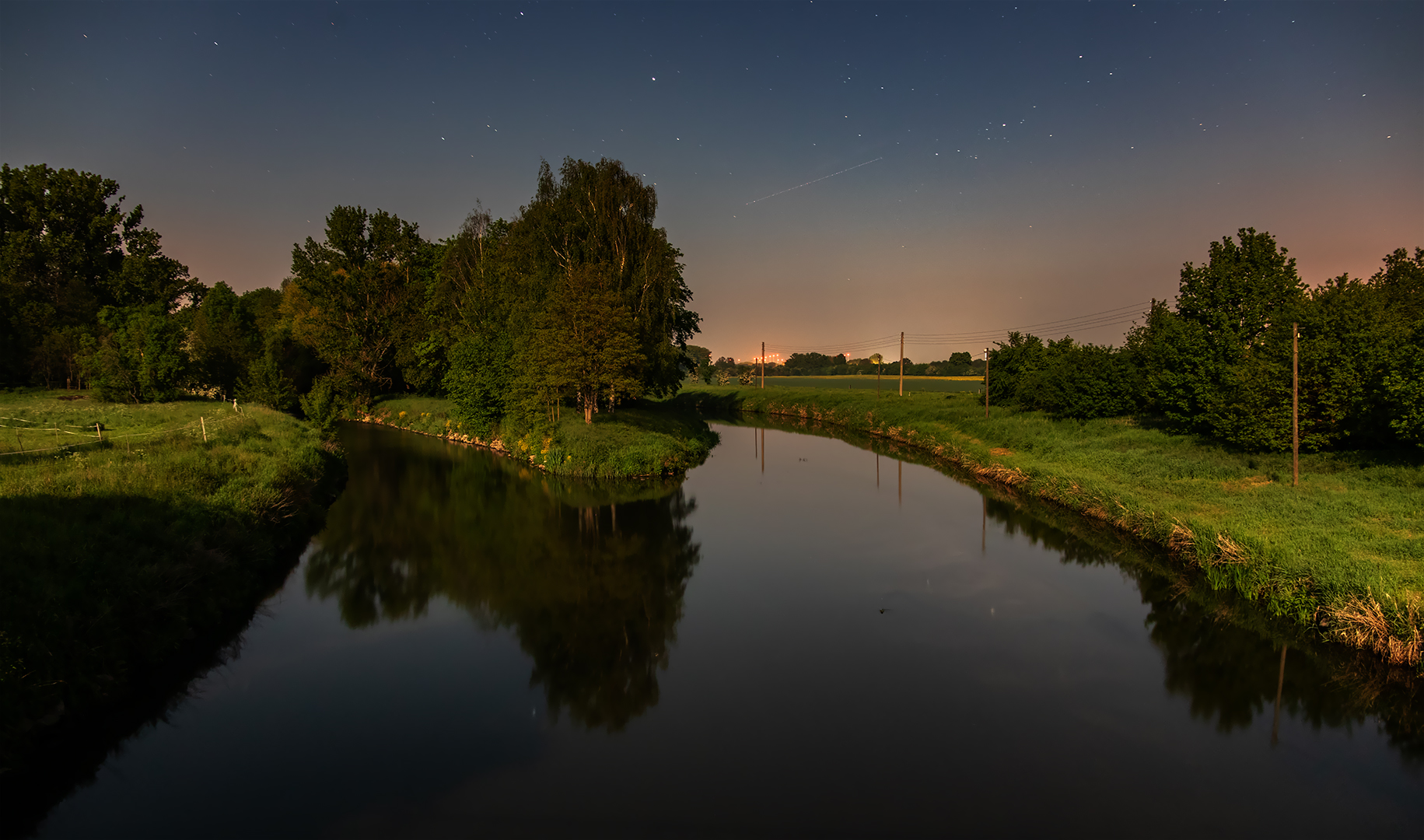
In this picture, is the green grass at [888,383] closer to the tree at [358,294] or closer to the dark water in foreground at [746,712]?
the tree at [358,294]

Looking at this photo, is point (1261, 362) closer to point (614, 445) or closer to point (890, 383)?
point (614, 445)

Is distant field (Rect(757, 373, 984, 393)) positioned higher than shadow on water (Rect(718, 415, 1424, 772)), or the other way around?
distant field (Rect(757, 373, 984, 393))

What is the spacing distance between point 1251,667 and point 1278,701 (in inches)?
46.2

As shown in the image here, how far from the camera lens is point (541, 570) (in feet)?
→ 53.8

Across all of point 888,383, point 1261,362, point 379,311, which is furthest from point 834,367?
point 1261,362

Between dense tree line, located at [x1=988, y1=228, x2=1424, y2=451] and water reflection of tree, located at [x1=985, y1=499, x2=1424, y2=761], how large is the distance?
7.69 meters

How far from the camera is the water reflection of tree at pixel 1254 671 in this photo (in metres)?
9.47

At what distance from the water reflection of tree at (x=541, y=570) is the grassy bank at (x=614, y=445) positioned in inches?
100

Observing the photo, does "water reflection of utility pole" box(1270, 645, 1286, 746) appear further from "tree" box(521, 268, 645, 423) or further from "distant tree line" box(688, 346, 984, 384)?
"distant tree line" box(688, 346, 984, 384)

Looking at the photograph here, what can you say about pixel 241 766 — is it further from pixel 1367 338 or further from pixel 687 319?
pixel 687 319

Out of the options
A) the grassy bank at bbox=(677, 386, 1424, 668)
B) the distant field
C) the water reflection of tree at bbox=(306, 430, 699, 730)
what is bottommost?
the water reflection of tree at bbox=(306, 430, 699, 730)

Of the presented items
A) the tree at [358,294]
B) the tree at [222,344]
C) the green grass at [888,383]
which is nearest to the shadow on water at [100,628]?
the tree at [222,344]

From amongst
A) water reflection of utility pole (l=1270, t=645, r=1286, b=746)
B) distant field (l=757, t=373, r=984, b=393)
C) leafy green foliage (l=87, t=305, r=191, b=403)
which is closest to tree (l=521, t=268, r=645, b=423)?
water reflection of utility pole (l=1270, t=645, r=1286, b=746)

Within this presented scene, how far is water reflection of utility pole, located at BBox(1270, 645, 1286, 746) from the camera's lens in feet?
30.1
